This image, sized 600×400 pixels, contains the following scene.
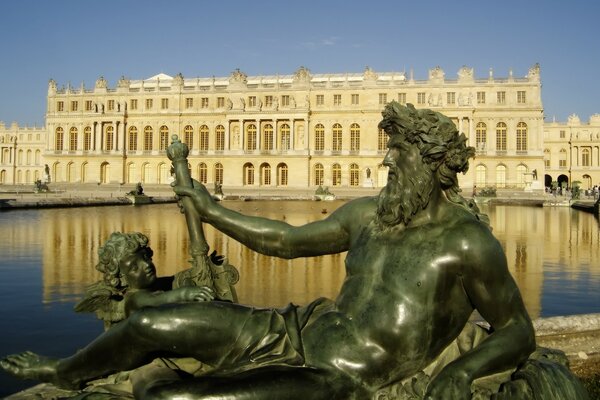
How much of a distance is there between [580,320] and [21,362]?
3.90 m

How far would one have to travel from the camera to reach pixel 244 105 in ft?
182

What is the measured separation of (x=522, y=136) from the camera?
5116 cm

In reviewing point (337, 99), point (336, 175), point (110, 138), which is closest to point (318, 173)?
point (336, 175)

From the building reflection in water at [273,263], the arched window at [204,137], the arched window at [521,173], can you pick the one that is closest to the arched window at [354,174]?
the arched window at [521,173]

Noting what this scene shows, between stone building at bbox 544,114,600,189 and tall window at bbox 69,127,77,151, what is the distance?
184 feet

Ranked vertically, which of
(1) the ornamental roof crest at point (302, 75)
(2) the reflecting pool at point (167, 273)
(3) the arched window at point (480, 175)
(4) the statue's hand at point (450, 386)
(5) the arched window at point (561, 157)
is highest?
(1) the ornamental roof crest at point (302, 75)

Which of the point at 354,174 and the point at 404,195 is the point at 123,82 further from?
the point at 404,195

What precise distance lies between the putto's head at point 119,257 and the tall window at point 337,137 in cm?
5227

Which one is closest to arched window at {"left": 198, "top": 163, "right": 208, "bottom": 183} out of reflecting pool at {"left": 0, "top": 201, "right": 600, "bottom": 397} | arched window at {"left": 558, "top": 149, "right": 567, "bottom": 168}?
reflecting pool at {"left": 0, "top": 201, "right": 600, "bottom": 397}

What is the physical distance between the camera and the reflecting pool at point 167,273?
5.15 meters

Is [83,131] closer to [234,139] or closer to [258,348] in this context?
[234,139]

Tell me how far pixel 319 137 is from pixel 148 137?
1794 centimetres

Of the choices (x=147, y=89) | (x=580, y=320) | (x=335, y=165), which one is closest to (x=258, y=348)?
(x=580, y=320)

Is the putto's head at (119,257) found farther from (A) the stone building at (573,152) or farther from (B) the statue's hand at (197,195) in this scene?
(A) the stone building at (573,152)
